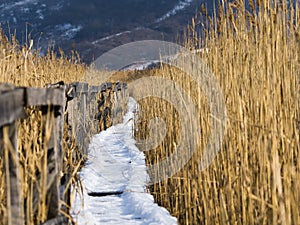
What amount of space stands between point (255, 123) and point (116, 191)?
1.72 m

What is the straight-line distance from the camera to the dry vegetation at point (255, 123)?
1641mm

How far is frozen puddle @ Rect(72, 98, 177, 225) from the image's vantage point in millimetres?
2654

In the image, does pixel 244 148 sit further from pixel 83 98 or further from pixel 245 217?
pixel 83 98

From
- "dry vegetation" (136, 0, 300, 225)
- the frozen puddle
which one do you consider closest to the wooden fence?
the frozen puddle

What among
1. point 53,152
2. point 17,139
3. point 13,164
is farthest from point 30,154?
point 13,164

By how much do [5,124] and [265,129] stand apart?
89 centimetres

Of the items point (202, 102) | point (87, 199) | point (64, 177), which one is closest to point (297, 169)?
point (202, 102)

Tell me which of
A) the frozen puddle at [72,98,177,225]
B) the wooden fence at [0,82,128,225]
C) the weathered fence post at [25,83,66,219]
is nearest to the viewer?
the wooden fence at [0,82,128,225]

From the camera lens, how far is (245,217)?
1784mm

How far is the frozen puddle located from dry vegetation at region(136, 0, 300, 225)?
395 mm

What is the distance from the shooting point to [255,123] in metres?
1.87

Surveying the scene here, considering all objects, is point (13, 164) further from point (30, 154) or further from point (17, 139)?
point (30, 154)

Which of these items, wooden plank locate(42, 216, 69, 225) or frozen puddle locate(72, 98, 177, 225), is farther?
frozen puddle locate(72, 98, 177, 225)

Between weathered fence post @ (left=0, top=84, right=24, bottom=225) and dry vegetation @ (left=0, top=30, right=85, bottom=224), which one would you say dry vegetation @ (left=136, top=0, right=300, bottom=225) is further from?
weathered fence post @ (left=0, top=84, right=24, bottom=225)
